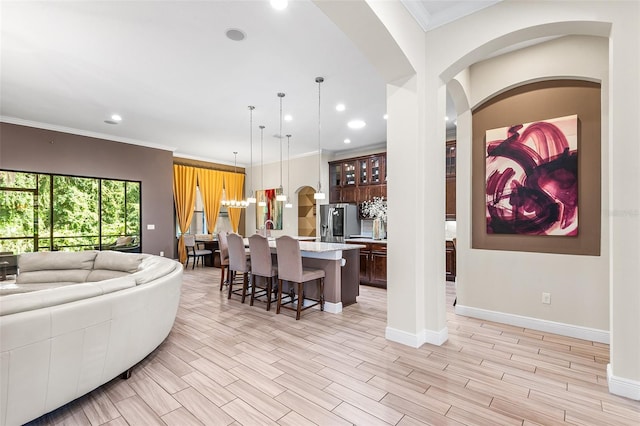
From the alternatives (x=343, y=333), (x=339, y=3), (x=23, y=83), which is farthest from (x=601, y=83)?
(x=23, y=83)

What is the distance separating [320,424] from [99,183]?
698cm

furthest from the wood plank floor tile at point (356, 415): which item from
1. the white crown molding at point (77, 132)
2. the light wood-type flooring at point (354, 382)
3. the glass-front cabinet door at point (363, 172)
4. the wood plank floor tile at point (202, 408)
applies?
the white crown molding at point (77, 132)

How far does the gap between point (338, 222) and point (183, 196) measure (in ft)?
14.8

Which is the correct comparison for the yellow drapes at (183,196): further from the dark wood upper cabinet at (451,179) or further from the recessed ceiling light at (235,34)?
the dark wood upper cabinet at (451,179)

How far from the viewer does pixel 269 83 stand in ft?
13.0

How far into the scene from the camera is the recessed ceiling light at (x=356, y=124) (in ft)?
18.1

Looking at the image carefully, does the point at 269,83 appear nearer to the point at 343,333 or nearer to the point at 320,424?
the point at 343,333

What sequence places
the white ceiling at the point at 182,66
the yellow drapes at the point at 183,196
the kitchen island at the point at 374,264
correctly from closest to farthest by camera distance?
the white ceiling at the point at 182,66, the kitchen island at the point at 374,264, the yellow drapes at the point at 183,196

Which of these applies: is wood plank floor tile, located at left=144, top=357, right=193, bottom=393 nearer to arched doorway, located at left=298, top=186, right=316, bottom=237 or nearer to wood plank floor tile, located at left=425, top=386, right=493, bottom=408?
wood plank floor tile, located at left=425, top=386, right=493, bottom=408

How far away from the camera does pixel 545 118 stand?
3.19 meters

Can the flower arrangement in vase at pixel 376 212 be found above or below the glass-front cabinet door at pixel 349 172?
below

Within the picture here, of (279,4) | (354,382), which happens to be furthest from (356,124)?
(354,382)

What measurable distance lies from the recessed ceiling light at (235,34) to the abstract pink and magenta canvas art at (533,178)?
2.94m

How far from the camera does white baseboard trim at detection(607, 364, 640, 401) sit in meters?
2.00
